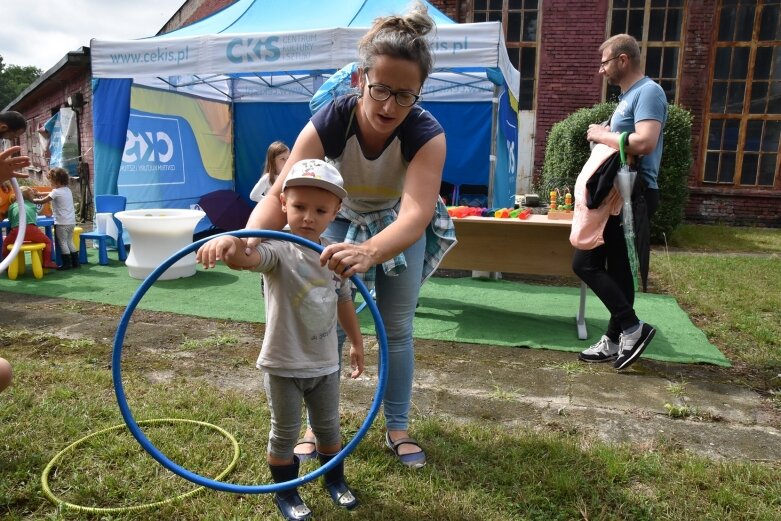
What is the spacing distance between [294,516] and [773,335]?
427 centimetres

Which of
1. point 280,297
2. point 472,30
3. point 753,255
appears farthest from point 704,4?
point 280,297

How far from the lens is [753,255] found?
30.0 feet

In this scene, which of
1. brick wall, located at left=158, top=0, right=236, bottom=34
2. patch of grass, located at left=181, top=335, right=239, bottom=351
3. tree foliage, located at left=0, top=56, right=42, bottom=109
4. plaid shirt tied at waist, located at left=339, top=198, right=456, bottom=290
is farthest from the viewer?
tree foliage, located at left=0, top=56, right=42, bottom=109

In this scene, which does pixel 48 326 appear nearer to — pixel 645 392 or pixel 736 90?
pixel 645 392

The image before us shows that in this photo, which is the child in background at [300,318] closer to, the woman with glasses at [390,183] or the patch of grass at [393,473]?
the woman with glasses at [390,183]

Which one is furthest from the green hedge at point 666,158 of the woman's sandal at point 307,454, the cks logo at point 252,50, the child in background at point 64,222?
the woman's sandal at point 307,454

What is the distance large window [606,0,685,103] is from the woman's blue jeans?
37.0 feet

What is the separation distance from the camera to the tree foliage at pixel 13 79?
195 ft

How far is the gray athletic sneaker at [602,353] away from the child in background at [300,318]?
8.12ft

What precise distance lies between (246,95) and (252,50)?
156 inches

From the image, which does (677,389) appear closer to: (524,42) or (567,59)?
(567,59)

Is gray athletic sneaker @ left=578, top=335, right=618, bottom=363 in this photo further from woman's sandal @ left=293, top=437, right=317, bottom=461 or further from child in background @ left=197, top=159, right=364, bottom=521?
child in background @ left=197, top=159, right=364, bottom=521

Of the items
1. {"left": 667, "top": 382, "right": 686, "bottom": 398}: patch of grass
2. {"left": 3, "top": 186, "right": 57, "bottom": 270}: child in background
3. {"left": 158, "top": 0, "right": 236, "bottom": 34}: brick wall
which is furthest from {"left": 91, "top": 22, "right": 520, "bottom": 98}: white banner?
{"left": 158, "top": 0, "right": 236, "bottom": 34}: brick wall

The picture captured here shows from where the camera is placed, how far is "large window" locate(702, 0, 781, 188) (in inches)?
474
